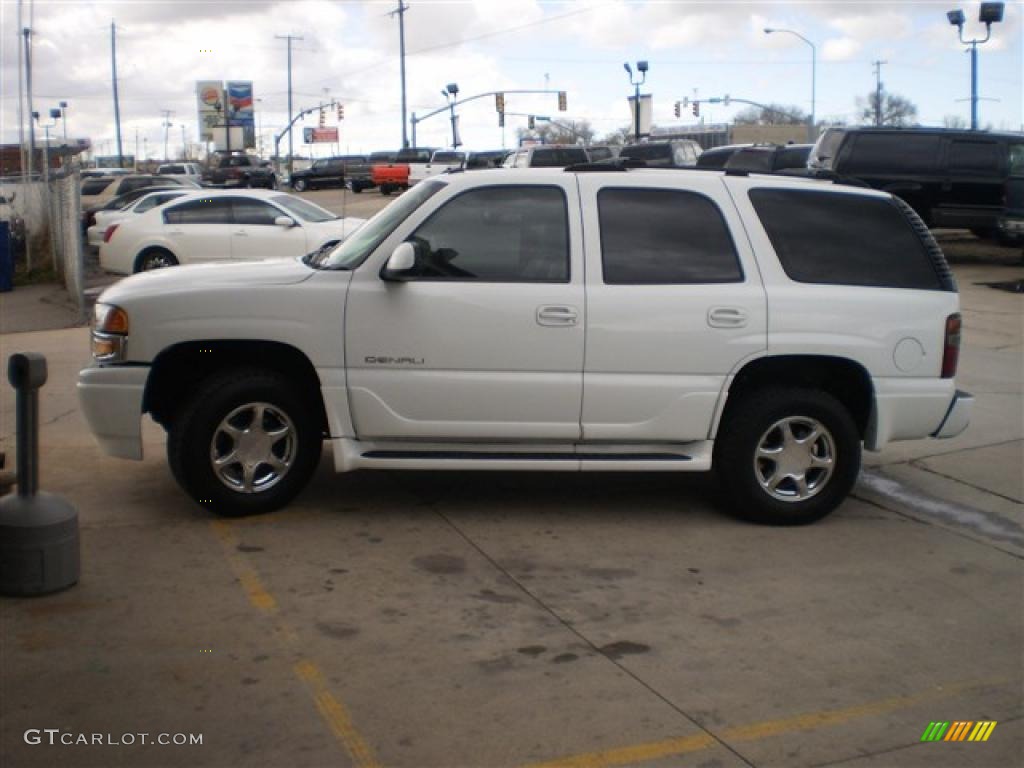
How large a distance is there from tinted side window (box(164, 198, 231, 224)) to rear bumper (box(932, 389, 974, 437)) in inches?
546

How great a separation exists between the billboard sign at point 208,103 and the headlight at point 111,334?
85737mm

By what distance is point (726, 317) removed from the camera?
A: 6652 millimetres

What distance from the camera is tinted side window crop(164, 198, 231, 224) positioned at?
18.8 m

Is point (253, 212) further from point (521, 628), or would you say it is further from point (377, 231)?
point (521, 628)

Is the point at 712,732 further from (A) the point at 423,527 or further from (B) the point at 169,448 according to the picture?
(B) the point at 169,448

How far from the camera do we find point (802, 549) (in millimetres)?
6562

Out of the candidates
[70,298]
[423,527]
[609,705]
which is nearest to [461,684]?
[609,705]

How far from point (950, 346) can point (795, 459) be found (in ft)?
3.61

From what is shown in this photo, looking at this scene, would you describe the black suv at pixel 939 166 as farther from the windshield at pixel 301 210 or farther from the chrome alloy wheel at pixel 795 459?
the chrome alloy wheel at pixel 795 459

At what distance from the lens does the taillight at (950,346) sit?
6918mm

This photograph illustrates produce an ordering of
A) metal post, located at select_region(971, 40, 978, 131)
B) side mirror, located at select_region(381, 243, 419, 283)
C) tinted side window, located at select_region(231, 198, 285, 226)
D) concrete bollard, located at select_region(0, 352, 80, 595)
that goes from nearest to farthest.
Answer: concrete bollard, located at select_region(0, 352, 80, 595) < side mirror, located at select_region(381, 243, 419, 283) < tinted side window, located at select_region(231, 198, 285, 226) < metal post, located at select_region(971, 40, 978, 131)

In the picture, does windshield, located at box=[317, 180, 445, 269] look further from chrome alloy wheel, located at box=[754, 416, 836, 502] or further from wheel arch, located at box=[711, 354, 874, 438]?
chrome alloy wheel, located at box=[754, 416, 836, 502]

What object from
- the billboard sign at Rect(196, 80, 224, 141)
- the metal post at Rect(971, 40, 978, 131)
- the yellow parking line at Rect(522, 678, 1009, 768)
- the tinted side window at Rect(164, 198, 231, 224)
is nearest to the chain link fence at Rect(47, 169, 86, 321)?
the tinted side window at Rect(164, 198, 231, 224)

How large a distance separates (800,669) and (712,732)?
0.73m
